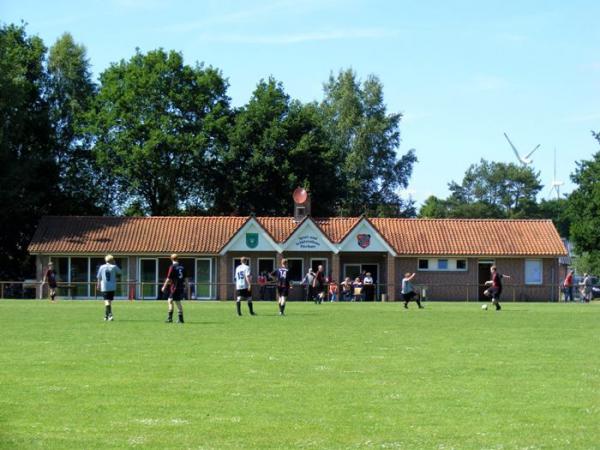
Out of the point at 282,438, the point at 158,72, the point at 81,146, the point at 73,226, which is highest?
the point at 158,72

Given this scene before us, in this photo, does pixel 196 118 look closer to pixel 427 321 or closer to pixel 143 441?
pixel 427 321

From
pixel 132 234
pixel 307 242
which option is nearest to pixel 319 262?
pixel 307 242

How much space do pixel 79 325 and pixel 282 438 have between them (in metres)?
17.6

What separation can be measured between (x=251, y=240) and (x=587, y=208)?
21.8m

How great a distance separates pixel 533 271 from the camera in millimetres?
63500

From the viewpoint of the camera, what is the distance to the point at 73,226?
64.1 metres

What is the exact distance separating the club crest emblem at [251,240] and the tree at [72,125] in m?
17.8

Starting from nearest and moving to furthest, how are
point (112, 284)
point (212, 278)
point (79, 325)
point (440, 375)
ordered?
point (440, 375), point (79, 325), point (112, 284), point (212, 278)

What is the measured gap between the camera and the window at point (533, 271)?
2495 inches

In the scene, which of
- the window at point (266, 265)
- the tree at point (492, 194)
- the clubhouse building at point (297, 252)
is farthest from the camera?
the tree at point (492, 194)

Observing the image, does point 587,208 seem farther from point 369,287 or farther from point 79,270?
point 79,270

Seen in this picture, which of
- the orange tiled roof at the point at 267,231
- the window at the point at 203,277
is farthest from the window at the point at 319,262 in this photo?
the window at the point at 203,277

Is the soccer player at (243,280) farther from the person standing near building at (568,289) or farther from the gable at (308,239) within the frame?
the person standing near building at (568,289)

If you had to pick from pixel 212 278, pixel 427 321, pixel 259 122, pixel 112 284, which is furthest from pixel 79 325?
pixel 259 122
